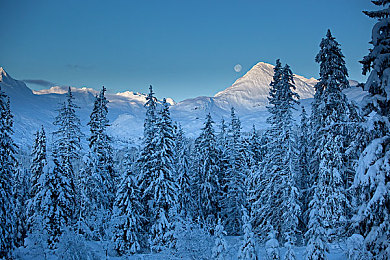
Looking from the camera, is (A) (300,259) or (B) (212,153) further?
(B) (212,153)

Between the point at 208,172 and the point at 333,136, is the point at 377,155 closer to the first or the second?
the point at 333,136

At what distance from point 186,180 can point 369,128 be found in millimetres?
24600

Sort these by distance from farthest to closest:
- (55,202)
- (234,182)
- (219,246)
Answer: (234,182)
(55,202)
(219,246)

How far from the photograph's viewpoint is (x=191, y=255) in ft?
53.5

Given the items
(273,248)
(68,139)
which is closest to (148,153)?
(68,139)

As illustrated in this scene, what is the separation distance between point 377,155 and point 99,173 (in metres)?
24.6

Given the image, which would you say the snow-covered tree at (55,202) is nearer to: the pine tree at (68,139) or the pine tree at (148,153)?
the pine tree at (68,139)

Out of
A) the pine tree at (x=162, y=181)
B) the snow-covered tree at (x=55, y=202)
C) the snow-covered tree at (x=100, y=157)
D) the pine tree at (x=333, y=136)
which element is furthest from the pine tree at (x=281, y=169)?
the snow-covered tree at (x=55, y=202)

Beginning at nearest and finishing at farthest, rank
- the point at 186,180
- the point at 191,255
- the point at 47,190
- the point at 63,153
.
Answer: the point at 191,255 < the point at 47,190 < the point at 63,153 < the point at 186,180

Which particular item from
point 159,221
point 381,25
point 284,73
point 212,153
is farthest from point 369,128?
point 212,153

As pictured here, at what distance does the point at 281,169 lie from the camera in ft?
74.5

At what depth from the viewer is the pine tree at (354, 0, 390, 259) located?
900 centimetres

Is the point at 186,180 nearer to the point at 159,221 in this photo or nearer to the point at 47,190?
the point at 159,221

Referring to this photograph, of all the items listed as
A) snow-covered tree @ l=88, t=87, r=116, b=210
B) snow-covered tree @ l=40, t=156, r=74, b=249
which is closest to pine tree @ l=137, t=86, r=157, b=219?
snow-covered tree @ l=88, t=87, r=116, b=210
